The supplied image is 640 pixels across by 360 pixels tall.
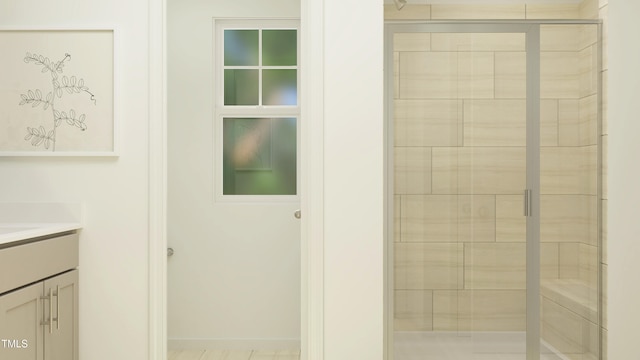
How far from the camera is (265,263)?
362 centimetres

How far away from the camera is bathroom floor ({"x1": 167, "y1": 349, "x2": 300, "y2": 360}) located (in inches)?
136

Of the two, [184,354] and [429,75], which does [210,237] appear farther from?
[429,75]

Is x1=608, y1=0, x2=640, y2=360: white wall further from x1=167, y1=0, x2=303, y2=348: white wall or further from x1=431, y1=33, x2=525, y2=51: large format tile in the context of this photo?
x1=167, y1=0, x2=303, y2=348: white wall

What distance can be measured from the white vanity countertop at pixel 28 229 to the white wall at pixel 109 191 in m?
0.12

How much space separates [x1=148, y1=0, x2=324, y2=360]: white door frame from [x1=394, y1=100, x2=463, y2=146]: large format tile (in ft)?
1.50

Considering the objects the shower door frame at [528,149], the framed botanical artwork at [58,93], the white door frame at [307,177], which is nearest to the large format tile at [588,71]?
the shower door frame at [528,149]

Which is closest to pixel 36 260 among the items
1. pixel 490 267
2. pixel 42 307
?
pixel 42 307

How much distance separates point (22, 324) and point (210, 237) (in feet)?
5.44

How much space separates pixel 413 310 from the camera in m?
2.68

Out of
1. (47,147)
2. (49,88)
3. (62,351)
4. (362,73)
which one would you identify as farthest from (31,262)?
(362,73)

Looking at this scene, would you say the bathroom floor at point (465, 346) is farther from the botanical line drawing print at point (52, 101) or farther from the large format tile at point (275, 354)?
the botanical line drawing print at point (52, 101)

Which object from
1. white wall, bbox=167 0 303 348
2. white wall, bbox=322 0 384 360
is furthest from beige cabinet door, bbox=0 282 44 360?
white wall, bbox=167 0 303 348

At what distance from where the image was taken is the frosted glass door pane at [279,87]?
3.65 m

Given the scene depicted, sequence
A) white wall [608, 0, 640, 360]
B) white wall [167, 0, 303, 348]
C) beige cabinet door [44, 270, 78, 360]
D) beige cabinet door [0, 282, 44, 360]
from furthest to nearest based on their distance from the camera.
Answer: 1. white wall [167, 0, 303, 348]
2. white wall [608, 0, 640, 360]
3. beige cabinet door [44, 270, 78, 360]
4. beige cabinet door [0, 282, 44, 360]
